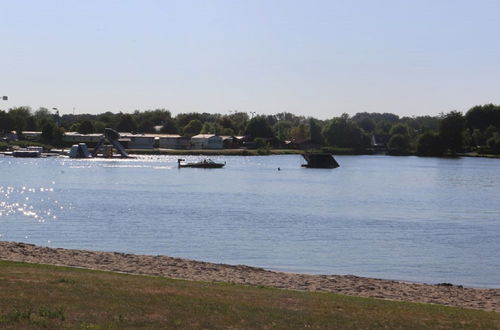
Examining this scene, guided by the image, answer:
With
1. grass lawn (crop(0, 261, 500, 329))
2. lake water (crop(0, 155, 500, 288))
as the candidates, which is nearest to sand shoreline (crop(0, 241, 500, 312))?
grass lawn (crop(0, 261, 500, 329))

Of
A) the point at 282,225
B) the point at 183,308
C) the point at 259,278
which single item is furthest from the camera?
the point at 282,225

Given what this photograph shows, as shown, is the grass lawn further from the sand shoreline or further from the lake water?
the lake water

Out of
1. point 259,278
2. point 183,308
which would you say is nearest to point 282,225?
point 259,278

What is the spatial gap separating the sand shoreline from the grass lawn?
3.97 meters

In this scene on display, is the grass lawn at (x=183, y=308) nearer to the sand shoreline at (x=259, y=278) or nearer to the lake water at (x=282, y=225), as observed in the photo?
the sand shoreline at (x=259, y=278)

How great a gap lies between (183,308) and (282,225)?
1776 inches

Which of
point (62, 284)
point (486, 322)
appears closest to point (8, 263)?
point (62, 284)

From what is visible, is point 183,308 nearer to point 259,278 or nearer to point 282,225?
point 259,278

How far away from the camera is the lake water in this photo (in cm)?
4612

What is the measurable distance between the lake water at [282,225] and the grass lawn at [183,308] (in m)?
15.2

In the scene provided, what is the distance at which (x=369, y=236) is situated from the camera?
60094 millimetres

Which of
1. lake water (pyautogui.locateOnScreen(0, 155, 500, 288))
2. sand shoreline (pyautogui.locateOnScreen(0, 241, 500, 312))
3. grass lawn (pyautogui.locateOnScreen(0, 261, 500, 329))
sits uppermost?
grass lawn (pyautogui.locateOnScreen(0, 261, 500, 329))

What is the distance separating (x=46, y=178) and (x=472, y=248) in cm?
9953

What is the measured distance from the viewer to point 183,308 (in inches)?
876
